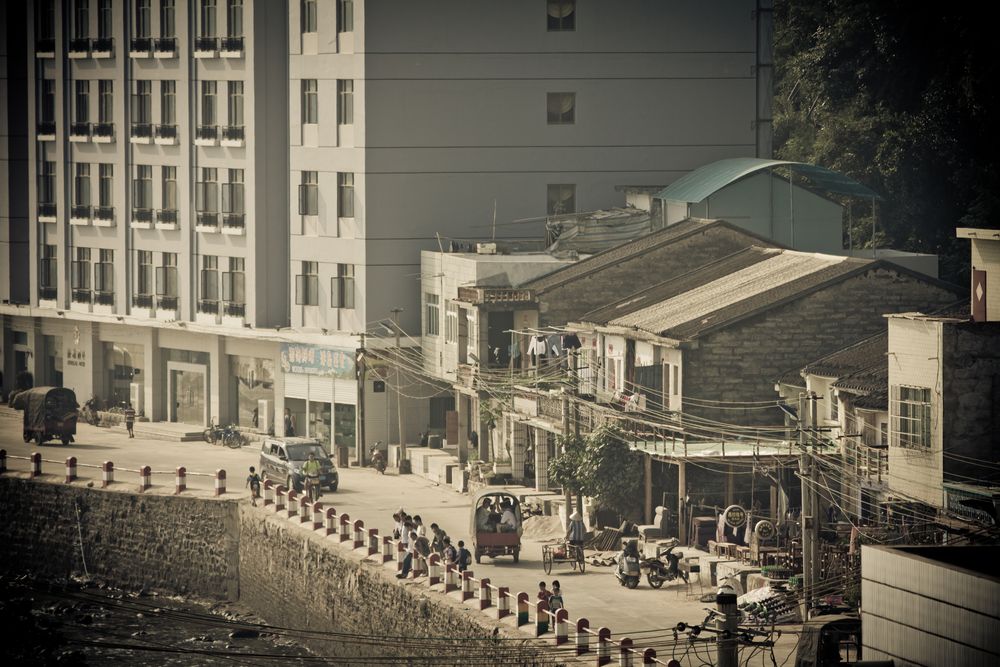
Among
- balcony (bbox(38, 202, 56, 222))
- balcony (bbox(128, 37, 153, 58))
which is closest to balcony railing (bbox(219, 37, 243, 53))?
balcony (bbox(128, 37, 153, 58))

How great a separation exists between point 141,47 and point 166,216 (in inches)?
307

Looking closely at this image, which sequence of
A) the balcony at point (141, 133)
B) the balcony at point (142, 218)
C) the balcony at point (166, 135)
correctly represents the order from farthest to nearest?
the balcony at point (142, 218), the balcony at point (141, 133), the balcony at point (166, 135)

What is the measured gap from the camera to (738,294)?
6669 cm

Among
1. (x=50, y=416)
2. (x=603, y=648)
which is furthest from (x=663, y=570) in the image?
(x=50, y=416)

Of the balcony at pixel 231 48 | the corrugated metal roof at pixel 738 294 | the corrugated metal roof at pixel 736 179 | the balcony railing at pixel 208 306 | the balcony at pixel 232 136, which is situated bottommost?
the balcony railing at pixel 208 306

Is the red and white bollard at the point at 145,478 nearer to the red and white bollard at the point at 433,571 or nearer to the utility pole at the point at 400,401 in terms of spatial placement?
the utility pole at the point at 400,401

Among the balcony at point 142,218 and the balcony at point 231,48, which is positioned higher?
the balcony at point 231,48

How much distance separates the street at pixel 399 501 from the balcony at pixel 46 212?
9.88 meters

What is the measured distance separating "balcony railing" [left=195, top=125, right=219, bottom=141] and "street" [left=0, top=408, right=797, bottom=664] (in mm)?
13550

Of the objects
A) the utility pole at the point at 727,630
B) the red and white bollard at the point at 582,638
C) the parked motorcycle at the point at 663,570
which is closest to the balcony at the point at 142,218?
the parked motorcycle at the point at 663,570

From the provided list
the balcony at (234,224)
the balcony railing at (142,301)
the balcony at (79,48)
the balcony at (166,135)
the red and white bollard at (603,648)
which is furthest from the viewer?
the balcony at (79,48)

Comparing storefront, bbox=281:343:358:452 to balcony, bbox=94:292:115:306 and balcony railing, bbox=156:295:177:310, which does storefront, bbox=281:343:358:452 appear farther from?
balcony, bbox=94:292:115:306

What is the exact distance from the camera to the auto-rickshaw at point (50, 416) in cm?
8775

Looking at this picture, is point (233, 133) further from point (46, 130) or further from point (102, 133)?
point (46, 130)
